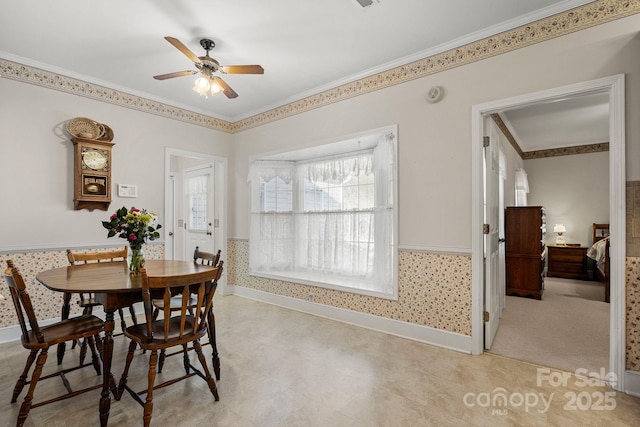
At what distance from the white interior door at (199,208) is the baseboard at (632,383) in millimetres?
4646

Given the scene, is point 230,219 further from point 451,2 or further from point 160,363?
point 451,2

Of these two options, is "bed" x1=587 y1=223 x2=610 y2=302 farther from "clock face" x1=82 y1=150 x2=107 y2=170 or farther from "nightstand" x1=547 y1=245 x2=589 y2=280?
"clock face" x1=82 y1=150 x2=107 y2=170

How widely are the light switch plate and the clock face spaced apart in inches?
12.0

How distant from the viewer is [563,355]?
262cm

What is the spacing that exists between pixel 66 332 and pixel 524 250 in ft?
17.1

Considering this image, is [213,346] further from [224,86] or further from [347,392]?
[224,86]

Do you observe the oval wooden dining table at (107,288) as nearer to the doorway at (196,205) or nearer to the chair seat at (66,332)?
the chair seat at (66,332)

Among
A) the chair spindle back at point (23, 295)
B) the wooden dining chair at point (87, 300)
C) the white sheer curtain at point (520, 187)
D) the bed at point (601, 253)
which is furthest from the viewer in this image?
the white sheer curtain at point (520, 187)

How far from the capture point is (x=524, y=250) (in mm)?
4484

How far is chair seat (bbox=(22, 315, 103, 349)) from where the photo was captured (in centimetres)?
174

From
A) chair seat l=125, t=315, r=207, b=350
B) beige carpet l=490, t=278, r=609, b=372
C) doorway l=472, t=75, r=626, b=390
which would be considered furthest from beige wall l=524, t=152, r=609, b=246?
chair seat l=125, t=315, r=207, b=350

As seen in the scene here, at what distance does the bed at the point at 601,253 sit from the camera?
4355 millimetres

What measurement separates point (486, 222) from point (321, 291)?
1.94 m

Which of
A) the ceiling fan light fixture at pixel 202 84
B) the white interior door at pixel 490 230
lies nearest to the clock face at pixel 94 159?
the ceiling fan light fixture at pixel 202 84
